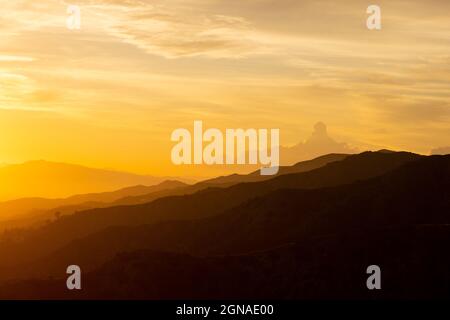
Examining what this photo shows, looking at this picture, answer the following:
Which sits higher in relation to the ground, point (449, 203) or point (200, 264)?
point (449, 203)

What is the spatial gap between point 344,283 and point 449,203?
68032mm

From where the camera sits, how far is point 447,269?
11744cm

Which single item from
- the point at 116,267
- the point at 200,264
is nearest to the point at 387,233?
the point at 200,264

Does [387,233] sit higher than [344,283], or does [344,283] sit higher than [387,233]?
[387,233]

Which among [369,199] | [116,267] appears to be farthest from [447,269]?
[369,199]

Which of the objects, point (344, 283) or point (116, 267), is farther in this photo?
point (116, 267)

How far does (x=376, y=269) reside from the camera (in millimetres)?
115562

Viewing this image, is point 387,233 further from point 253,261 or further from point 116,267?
point 116,267
